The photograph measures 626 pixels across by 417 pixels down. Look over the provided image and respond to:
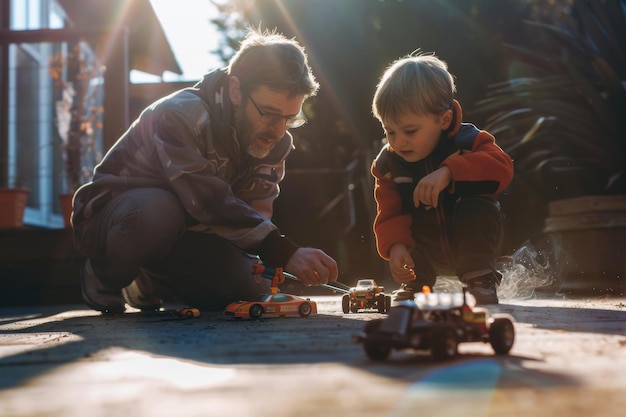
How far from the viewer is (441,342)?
1.26m

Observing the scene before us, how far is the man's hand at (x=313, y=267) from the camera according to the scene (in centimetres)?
222

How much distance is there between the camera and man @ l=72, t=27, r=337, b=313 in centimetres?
255

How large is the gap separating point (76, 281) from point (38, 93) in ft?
13.4

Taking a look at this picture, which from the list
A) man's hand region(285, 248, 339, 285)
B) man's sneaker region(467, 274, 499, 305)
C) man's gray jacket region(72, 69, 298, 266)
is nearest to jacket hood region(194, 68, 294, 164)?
man's gray jacket region(72, 69, 298, 266)

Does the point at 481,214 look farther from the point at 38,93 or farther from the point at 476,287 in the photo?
the point at 38,93

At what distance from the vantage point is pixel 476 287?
2.49 metres

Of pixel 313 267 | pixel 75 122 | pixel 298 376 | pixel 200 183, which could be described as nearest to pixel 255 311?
pixel 313 267

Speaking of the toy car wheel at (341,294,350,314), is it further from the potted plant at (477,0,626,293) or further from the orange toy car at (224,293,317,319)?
the potted plant at (477,0,626,293)

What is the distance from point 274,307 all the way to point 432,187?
0.59 metres

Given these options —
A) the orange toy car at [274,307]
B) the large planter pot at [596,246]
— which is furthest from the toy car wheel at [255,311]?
the large planter pot at [596,246]

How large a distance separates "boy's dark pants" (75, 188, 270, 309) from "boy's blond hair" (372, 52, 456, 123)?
0.79m

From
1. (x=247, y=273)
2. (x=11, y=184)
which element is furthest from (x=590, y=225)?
(x=11, y=184)

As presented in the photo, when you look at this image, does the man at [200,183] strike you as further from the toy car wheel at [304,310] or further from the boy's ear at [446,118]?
the boy's ear at [446,118]

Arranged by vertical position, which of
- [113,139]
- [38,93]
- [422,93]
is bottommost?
[422,93]
